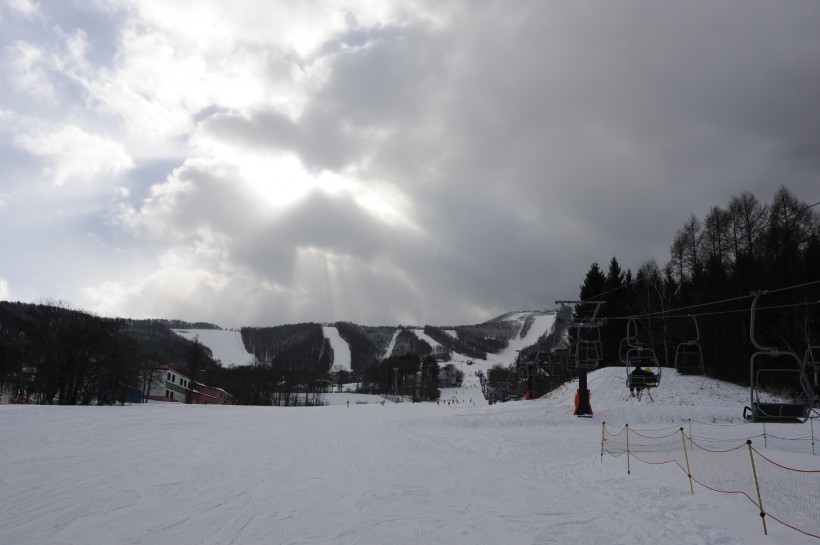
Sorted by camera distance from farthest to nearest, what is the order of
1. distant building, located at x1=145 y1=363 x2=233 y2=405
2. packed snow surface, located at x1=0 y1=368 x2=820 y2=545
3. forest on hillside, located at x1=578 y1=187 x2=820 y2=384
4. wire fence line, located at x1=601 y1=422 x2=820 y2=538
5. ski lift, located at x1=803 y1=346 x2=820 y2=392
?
distant building, located at x1=145 y1=363 x2=233 y2=405, forest on hillside, located at x1=578 y1=187 x2=820 y2=384, ski lift, located at x1=803 y1=346 x2=820 y2=392, wire fence line, located at x1=601 y1=422 x2=820 y2=538, packed snow surface, located at x1=0 y1=368 x2=820 y2=545

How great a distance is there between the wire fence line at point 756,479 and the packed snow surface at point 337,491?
1.77ft

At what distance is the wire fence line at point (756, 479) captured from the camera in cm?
1023

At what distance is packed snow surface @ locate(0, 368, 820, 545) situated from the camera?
9.06m

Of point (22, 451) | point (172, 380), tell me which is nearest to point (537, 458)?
point (22, 451)

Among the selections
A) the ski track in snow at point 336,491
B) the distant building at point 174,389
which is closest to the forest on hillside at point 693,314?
the distant building at point 174,389

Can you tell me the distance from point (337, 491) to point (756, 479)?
9.52 meters

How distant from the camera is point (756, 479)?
9.55 meters

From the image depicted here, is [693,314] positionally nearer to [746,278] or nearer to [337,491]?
[746,278]

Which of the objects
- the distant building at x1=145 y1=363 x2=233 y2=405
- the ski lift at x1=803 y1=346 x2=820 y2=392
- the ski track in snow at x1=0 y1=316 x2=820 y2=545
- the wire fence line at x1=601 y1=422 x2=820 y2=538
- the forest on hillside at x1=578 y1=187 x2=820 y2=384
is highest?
the forest on hillside at x1=578 y1=187 x2=820 y2=384

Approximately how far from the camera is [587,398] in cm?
3356

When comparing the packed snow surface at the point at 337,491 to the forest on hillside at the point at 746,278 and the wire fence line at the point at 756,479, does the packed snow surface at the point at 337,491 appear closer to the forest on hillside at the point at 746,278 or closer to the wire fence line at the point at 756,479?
the wire fence line at the point at 756,479

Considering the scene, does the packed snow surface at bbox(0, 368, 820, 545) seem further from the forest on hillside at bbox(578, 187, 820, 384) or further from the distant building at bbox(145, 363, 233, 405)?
the distant building at bbox(145, 363, 233, 405)

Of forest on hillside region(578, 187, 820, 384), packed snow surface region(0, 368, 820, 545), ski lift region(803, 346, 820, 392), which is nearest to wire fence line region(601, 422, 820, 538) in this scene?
packed snow surface region(0, 368, 820, 545)

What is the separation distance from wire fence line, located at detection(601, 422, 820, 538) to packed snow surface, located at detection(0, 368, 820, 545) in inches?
21.2
